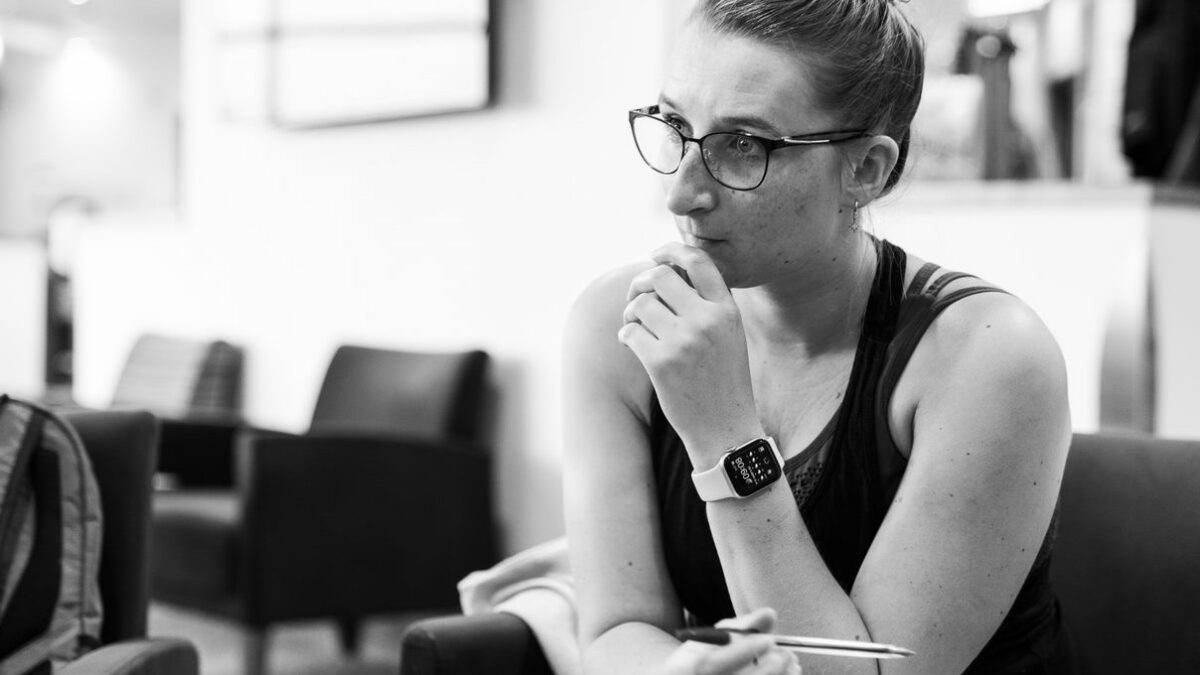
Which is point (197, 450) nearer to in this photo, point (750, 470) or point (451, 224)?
point (451, 224)

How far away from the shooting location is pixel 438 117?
3.33 metres

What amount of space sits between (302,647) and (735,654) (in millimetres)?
2833

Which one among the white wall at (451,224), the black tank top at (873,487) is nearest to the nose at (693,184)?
the black tank top at (873,487)

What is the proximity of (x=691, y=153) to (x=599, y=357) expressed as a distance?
0.28 meters

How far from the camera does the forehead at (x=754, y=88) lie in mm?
1120

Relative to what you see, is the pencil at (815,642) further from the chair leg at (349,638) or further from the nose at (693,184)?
the chair leg at (349,638)

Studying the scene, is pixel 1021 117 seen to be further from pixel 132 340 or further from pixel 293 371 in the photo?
pixel 132 340

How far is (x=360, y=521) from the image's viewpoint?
2828 mm

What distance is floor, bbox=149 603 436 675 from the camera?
10.7 feet

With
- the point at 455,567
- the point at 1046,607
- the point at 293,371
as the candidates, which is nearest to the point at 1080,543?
the point at 1046,607

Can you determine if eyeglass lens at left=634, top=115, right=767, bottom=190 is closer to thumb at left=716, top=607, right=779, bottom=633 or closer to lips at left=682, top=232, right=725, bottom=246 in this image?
lips at left=682, top=232, right=725, bottom=246

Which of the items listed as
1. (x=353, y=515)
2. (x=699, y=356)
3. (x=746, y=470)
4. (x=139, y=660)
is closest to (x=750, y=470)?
(x=746, y=470)

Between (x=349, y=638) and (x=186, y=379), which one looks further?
(x=186, y=379)

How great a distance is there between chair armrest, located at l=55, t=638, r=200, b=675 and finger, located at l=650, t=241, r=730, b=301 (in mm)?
675
